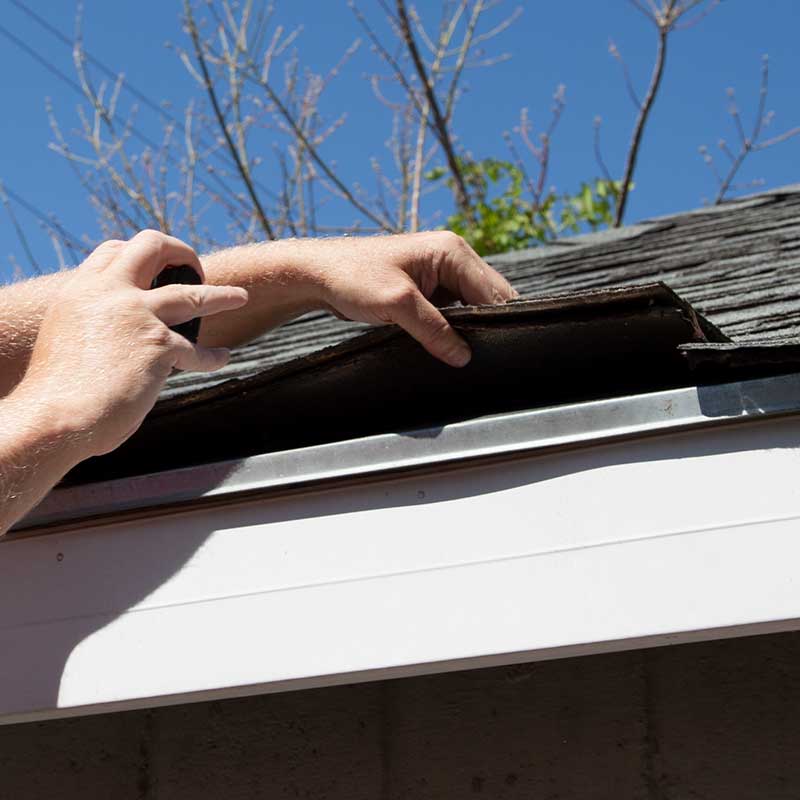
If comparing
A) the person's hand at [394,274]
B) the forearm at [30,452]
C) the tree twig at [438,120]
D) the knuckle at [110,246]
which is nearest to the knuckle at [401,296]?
the person's hand at [394,274]

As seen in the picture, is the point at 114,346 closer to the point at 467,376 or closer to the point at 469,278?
the point at 467,376

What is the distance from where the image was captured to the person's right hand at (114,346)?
1703 millimetres

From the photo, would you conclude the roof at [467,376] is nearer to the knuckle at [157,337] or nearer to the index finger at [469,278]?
the knuckle at [157,337]

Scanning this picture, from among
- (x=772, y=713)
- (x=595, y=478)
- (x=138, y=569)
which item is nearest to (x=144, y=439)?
(x=138, y=569)

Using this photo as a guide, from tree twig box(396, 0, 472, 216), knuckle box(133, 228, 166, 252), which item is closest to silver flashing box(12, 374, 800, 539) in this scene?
knuckle box(133, 228, 166, 252)

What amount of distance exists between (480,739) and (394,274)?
842mm

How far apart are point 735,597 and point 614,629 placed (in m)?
0.17

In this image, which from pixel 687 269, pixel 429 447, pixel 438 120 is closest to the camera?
pixel 429 447

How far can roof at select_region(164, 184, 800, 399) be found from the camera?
2832 millimetres

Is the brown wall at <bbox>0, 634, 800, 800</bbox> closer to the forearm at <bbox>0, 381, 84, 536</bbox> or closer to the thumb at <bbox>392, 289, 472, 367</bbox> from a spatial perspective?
the thumb at <bbox>392, 289, 472, 367</bbox>

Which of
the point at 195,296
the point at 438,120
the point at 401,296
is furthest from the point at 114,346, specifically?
the point at 438,120

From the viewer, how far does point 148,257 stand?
6.49ft

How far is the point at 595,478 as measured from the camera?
66.2 inches

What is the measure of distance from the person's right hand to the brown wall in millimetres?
667
